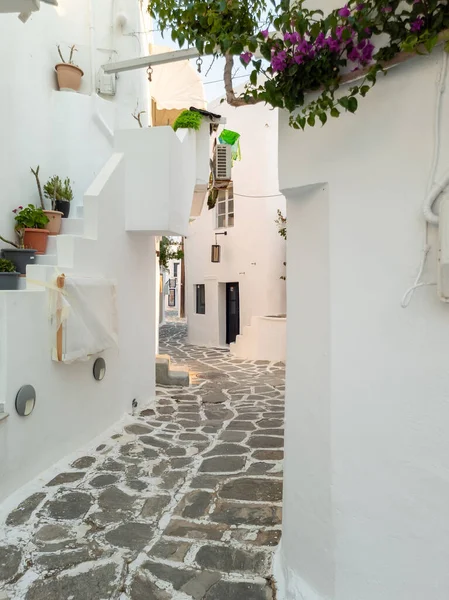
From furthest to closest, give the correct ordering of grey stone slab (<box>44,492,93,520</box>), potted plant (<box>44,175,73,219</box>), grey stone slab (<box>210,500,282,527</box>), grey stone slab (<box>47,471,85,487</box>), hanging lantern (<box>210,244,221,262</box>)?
hanging lantern (<box>210,244,221,262</box>)
potted plant (<box>44,175,73,219</box>)
grey stone slab (<box>47,471,85,487</box>)
grey stone slab (<box>44,492,93,520</box>)
grey stone slab (<box>210,500,282,527</box>)

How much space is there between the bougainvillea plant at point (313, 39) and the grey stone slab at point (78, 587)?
3.22m

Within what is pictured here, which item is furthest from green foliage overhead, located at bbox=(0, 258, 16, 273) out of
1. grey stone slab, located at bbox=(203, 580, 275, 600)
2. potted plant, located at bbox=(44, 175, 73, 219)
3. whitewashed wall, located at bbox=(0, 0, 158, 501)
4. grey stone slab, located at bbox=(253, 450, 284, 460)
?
grey stone slab, located at bbox=(203, 580, 275, 600)

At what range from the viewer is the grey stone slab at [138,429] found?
6331 millimetres

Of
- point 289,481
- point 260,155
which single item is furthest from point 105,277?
point 260,155

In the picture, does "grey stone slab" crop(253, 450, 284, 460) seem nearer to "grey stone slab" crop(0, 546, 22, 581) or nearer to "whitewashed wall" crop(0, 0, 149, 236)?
"grey stone slab" crop(0, 546, 22, 581)

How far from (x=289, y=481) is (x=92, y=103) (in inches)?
294

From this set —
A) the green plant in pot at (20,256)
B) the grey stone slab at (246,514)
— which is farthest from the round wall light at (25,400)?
the grey stone slab at (246,514)

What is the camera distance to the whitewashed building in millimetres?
4586

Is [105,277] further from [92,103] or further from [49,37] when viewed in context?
[49,37]

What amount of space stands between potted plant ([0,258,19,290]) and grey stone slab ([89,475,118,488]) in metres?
Result: 2.31

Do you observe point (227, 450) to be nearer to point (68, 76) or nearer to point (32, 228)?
point (32, 228)

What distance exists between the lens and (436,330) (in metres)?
2.02

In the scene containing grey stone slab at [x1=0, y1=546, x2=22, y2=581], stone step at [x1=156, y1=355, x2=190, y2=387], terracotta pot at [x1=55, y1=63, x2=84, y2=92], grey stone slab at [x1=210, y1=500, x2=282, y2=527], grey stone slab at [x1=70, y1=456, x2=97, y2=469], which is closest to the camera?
grey stone slab at [x1=0, y1=546, x2=22, y2=581]

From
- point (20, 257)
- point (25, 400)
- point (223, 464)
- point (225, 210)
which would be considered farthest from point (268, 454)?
point (225, 210)
